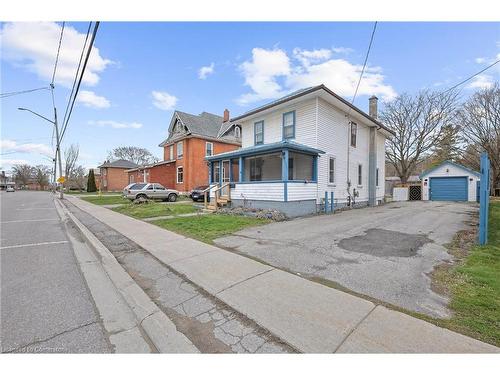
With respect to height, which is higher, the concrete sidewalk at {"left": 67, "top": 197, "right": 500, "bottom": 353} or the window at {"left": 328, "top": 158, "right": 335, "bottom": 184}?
the window at {"left": 328, "top": 158, "right": 335, "bottom": 184}

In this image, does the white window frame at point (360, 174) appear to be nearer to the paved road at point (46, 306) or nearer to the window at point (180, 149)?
the paved road at point (46, 306)

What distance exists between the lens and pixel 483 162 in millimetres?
5855

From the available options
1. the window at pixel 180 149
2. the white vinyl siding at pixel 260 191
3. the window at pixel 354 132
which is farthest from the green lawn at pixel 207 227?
the window at pixel 180 149

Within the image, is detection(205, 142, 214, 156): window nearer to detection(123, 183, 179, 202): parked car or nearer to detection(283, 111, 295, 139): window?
detection(123, 183, 179, 202): parked car

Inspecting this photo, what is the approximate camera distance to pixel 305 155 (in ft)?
44.6

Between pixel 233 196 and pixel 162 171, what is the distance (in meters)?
17.7

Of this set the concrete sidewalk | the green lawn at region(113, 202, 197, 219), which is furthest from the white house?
the concrete sidewalk

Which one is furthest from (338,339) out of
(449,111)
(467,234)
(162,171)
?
(449,111)

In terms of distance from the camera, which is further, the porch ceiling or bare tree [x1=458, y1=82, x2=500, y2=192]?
bare tree [x1=458, y1=82, x2=500, y2=192]

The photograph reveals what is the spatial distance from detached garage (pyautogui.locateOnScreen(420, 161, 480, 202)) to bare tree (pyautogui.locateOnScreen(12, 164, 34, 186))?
374ft

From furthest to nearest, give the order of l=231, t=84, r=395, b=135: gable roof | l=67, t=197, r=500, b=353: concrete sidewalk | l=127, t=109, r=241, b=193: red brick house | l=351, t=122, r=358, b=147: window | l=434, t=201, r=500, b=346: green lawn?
l=127, t=109, r=241, b=193: red brick house
l=351, t=122, r=358, b=147: window
l=231, t=84, r=395, b=135: gable roof
l=434, t=201, r=500, b=346: green lawn
l=67, t=197, r=500, b=353: concrete sidewalk

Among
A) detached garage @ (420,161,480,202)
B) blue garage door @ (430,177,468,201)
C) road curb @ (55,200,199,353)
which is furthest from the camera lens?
blue garage door @ (430,177,468,201)

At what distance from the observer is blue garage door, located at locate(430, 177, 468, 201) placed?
21.3 metres

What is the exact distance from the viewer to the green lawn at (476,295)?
8.40 feet
